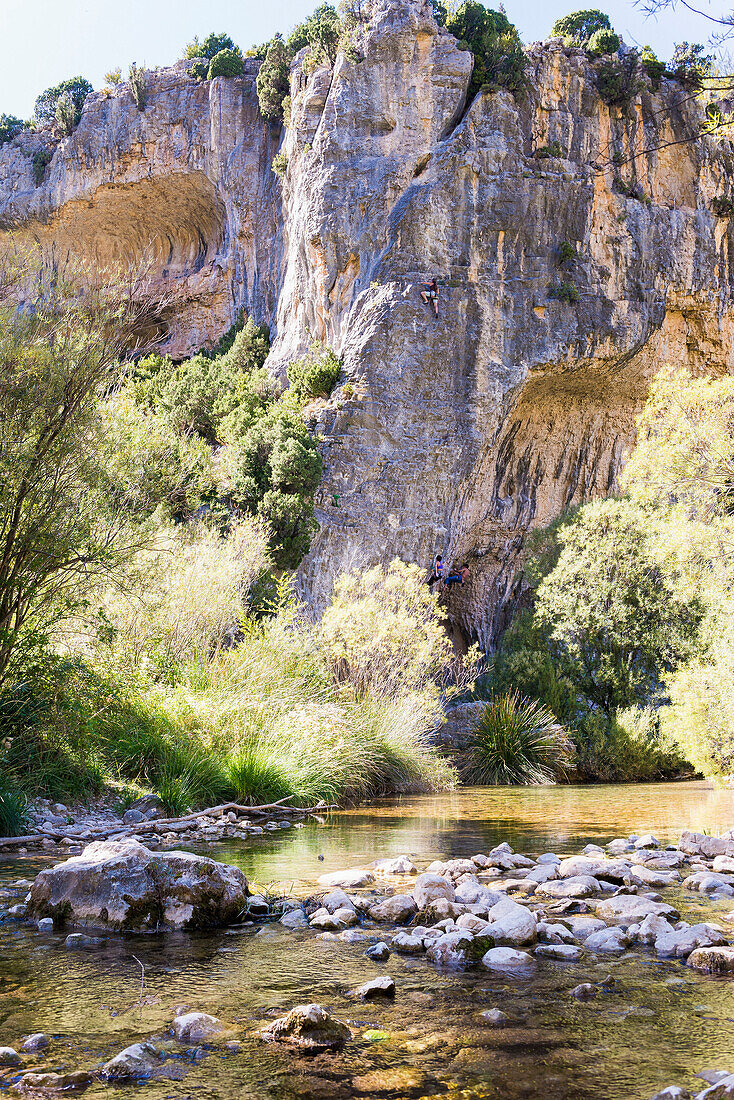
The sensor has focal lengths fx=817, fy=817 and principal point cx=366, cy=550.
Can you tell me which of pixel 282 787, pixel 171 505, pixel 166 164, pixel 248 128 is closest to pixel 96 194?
pixel 166 164

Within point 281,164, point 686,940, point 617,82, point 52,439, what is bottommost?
point 686,940

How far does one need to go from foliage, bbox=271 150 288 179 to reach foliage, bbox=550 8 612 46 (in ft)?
38.6

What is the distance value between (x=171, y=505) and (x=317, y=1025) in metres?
7.62

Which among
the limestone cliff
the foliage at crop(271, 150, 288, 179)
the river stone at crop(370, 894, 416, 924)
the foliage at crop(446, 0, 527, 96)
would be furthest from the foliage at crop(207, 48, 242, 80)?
the river stone at crop(370, 894, 416, 924)

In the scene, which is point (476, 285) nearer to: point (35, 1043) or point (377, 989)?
point (377, 989)

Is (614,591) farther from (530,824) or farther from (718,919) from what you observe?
(718,919)

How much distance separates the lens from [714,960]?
325 cm

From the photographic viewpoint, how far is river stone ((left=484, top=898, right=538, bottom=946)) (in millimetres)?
3578

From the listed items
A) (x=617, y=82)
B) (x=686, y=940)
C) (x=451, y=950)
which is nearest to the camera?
(x=451, y=950)

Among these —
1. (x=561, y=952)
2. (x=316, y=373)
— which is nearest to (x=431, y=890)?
(x=561, y=952)

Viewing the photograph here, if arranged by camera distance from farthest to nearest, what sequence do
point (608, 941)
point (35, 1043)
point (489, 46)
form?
point (489, 46) → point (608, 941) → point (35, 1043)

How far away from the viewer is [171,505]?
9547mm

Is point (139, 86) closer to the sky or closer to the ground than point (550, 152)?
closer to the sky

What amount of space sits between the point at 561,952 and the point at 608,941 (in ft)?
0.97
